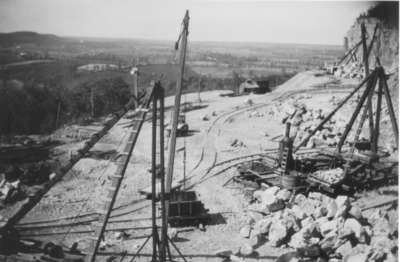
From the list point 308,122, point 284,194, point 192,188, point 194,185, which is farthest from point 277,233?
point 308,122

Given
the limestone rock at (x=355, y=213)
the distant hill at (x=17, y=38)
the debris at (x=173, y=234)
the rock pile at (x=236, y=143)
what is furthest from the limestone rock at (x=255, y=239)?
the distant hill at (x=17, y=38)

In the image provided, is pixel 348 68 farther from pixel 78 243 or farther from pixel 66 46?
pixel 66 46

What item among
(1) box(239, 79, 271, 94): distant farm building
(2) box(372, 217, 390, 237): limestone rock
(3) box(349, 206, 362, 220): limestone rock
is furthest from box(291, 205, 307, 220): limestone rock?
(1) box(239, 79, 271, 94): distant farm building

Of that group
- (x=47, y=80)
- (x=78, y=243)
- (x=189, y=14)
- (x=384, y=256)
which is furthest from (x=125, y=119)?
(x=47, y=80)

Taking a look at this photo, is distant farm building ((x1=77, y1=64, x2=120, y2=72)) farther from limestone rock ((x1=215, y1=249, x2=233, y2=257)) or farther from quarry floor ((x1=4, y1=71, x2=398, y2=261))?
limestone rock ((x1=215, y1=249, x2=233, y2=257))

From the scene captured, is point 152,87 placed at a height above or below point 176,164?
above

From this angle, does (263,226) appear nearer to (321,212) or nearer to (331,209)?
(321,212)
